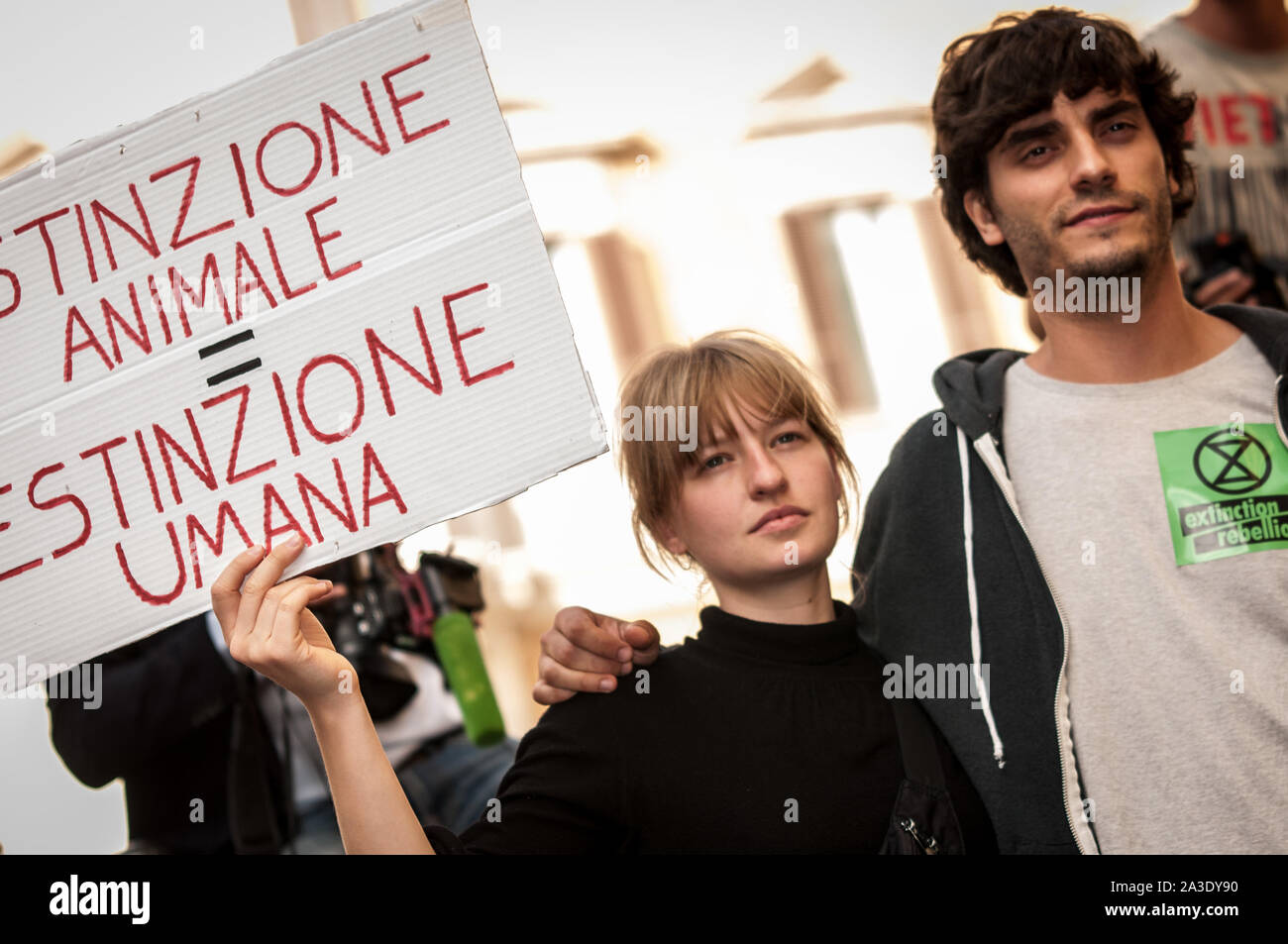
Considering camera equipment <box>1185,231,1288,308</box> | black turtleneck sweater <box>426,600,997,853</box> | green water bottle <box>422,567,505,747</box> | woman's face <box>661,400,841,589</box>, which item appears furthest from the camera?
green water bottle <box>422,567,505,747</box>

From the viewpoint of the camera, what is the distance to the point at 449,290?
1.07m

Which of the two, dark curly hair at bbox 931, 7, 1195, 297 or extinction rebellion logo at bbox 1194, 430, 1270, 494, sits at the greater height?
dark curly hair at bbox 931, 7, 1195, 297

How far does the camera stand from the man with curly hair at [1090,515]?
1.17m

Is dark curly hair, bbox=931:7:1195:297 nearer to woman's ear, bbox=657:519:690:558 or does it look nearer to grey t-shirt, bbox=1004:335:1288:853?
grey t-shirt, bbox=1004:335:1288:853

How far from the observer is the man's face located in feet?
4.43

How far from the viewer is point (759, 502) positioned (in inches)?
49.2

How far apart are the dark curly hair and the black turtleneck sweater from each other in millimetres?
765

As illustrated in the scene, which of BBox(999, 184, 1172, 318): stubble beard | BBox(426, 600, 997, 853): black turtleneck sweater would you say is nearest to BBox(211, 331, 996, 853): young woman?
BBox(426, 600, 997, 853): black turtleneck sweater

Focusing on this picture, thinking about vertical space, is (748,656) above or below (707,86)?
below

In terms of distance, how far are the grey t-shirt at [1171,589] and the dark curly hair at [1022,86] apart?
36cm
